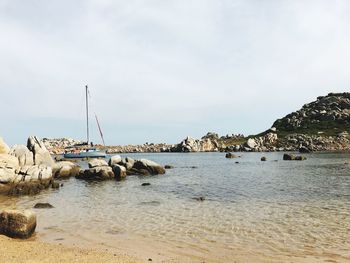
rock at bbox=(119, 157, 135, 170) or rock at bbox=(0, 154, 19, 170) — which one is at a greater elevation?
rock at bbox=(0, 154, 19, 170)

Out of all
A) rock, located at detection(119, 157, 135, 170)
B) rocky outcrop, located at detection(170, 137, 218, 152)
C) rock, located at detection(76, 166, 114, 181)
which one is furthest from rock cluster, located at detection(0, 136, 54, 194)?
rocky outcrop, located at detection(170, 137, 218, 152)

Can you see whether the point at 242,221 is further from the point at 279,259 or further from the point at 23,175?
the point at 23,175

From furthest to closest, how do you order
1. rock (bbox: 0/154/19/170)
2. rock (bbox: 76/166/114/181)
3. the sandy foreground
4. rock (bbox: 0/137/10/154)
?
rock (bbox: 76/166/114/181) → rock (bbox: 0/137/10/154) → rock (bbox: 0/154/19/170) → the sandy foreground

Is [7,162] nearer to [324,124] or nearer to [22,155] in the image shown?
[22,155]

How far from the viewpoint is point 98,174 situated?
146 feet

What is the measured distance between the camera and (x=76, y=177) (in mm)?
46562

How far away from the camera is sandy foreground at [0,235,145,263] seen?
1195 centimetres

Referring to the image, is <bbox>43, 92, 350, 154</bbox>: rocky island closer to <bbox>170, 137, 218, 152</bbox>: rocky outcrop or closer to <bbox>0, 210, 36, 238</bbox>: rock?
<bbox>170, 137, 218, 152</bbox>: rocky outcrop

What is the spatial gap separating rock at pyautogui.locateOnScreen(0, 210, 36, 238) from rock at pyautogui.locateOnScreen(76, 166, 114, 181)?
2857cm

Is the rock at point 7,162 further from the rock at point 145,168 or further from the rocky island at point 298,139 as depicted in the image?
the rocky island at point 298,139

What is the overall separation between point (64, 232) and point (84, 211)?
607 centimetres

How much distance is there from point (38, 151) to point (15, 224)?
2976cm

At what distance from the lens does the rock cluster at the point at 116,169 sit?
147 feet

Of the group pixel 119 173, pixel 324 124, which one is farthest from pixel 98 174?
pixel 324 124
